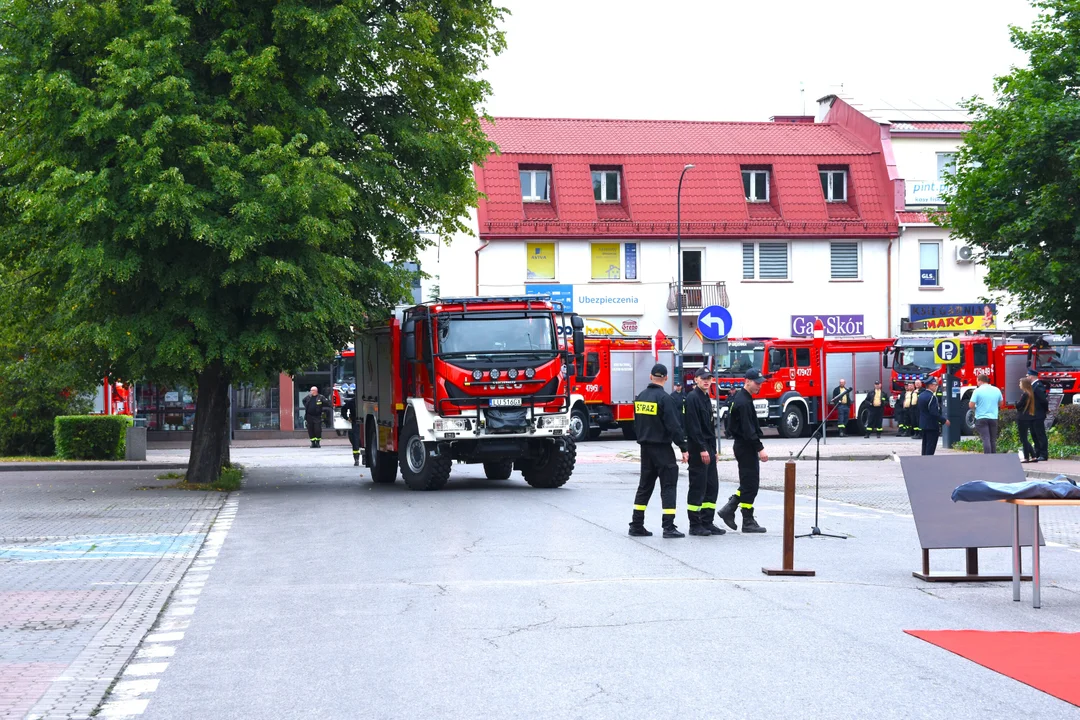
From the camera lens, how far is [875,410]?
43750 mm

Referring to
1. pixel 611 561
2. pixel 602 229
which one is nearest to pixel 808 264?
pixel 602 229

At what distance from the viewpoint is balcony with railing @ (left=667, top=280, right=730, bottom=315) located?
50.2 metres

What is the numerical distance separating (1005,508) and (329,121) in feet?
45.6

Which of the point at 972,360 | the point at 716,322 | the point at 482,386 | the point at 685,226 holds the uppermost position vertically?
the point at 685,226

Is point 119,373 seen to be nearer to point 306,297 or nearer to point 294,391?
point 306,297

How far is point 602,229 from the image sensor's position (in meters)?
49.5

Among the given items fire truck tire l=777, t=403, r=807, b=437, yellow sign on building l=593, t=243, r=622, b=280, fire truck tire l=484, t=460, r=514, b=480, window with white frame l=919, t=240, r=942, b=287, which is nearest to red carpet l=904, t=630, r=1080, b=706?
fire truck tire l=484, t=460, r=514, b=480

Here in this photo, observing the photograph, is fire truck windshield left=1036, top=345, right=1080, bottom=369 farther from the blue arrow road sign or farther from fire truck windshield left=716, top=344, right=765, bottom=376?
the blue arrow road sign

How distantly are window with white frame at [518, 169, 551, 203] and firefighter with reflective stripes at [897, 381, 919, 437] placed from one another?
15.2 metres

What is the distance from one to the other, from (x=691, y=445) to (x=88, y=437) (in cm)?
2122

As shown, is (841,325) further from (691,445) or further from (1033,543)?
(1033,543)

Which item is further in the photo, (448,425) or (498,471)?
(498,471)

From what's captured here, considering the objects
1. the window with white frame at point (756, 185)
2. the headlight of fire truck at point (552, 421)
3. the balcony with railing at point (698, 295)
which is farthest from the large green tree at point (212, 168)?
the window with white frame at point (756, 185)

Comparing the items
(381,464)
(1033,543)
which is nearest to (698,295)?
(381,464)
